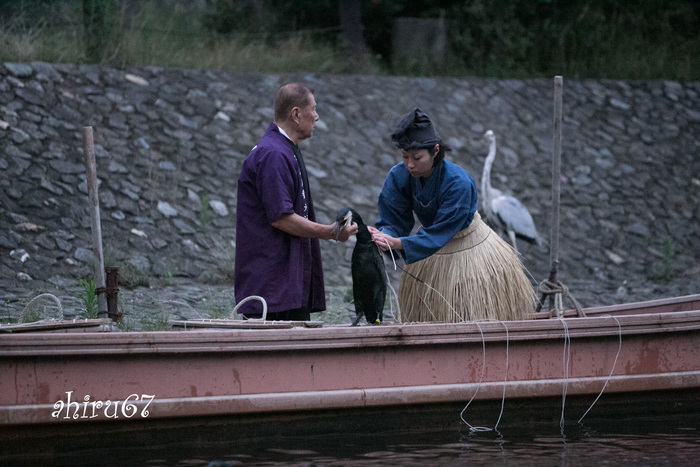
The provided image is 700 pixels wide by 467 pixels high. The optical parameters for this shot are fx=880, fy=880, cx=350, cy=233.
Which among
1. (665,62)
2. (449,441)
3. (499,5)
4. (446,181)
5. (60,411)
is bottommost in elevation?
(449,441)

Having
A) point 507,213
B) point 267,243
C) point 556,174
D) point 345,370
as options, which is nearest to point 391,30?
point 507,213

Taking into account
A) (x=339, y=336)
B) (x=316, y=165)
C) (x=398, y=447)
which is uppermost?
(x=316, y=165)

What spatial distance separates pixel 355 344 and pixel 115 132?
678 cm

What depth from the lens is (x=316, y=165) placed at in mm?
11391

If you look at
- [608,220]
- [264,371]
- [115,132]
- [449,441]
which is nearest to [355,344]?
[264,371]

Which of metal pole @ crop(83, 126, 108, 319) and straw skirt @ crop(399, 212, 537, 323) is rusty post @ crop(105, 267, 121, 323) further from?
straw skirt @ crop(399, 212, 537, 323)

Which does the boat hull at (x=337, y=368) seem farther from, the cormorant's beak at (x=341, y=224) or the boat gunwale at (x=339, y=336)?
the cormorant's beak at (x=341, y=224)

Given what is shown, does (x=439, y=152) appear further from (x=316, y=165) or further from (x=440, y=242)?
(x=316, y=165)

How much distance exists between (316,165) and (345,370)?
6.86 metres

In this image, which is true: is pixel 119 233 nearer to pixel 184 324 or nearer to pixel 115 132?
pixel 115 132

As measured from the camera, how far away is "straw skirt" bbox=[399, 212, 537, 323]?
532cm

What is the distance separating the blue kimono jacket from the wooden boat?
485mm

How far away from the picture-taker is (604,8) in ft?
52.7

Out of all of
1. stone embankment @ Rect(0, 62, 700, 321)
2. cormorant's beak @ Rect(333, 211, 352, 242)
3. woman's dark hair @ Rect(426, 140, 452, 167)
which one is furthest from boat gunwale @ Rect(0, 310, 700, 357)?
stone embankment @ Rect(0, 62, 700, 321)
